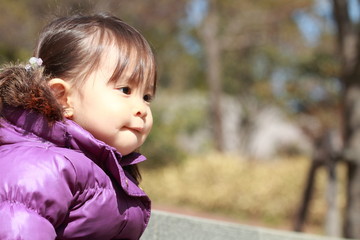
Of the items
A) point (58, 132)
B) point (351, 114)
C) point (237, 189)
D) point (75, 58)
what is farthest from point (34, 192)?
point (237, 189)

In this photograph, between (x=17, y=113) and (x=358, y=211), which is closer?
(x=17, y=113)

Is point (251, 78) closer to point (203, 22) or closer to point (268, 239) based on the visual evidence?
Result: point (203, 22)

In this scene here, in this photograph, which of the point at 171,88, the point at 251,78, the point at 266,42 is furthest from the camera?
the point at 171,88

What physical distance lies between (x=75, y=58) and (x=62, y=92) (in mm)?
98

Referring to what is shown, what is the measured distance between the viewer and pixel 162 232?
2.01 meters

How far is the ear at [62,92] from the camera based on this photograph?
1.50m

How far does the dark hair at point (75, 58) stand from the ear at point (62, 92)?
20 millimetres

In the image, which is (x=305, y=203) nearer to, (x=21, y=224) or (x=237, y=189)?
(x=237, y=189)

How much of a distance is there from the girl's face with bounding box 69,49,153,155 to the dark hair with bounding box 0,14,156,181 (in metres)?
0.02

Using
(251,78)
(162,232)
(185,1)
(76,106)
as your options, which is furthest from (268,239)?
(251,78)

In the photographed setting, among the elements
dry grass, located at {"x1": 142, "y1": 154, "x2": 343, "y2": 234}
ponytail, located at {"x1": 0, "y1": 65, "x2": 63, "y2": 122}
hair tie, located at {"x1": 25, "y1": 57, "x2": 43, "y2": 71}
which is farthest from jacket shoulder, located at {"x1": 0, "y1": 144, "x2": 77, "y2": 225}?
dry grass, located at {"x1": 142, "y1": 154, "x2": 343, "y2": 234}

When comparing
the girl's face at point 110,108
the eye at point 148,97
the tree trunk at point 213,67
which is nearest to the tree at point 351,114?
the eye at point 148,97

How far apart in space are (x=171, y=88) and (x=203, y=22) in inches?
281

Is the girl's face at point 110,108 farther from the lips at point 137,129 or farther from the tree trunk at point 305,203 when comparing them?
the tree trunk at point 305,203
